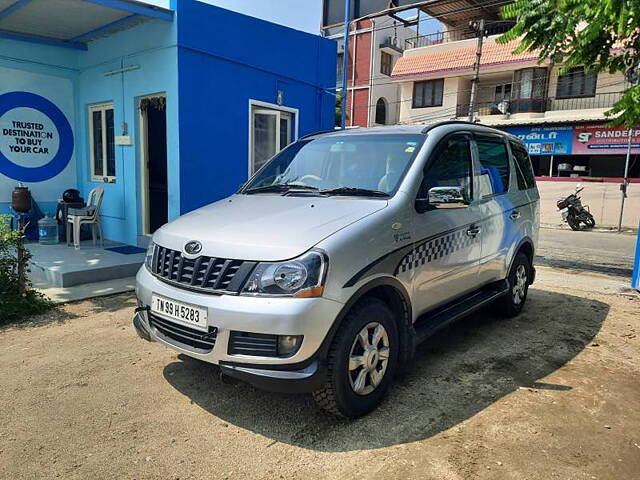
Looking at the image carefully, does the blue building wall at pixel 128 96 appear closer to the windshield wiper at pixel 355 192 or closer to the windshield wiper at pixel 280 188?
the windshield wiper at pixel 280 188

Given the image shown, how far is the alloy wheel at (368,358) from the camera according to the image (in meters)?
3.03

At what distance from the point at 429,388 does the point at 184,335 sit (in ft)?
5.94

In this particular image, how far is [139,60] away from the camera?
7410 millimetres

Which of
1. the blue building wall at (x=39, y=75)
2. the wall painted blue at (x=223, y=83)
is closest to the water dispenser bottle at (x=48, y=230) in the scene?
the blue building wall at (x=39, y=75)

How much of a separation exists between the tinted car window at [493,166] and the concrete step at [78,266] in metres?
4.66

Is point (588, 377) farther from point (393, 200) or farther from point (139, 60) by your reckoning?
point (139, 60)

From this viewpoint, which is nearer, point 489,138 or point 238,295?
point 238,295

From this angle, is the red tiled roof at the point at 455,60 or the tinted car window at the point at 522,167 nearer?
the tinted car window at the point at 522,167

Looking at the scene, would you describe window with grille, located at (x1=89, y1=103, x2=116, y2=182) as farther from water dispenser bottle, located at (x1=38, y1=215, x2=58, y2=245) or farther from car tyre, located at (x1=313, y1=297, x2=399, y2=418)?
car tyre, located at (x1=313, y1=297, x2=399, y2=418)

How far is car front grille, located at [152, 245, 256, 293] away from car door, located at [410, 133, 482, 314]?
1.16m

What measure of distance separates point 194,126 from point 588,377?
576 cm

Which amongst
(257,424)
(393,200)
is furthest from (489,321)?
(257,424)

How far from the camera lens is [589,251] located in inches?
460

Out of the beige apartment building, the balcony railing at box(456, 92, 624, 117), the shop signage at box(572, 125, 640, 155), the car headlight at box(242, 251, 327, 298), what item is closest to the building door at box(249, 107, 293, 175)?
the car headlight at box(242, 251, 327, 298)
